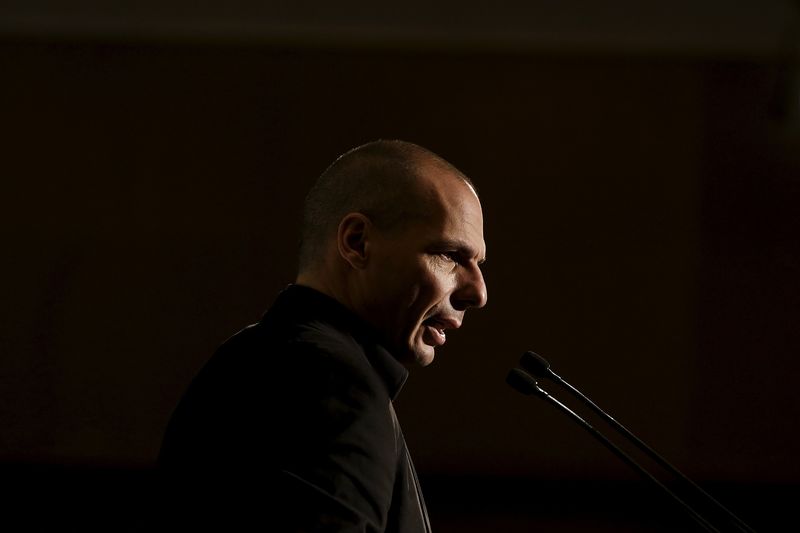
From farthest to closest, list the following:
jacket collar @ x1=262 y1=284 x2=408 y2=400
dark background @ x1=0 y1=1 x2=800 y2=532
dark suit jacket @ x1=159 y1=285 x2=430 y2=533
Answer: dark background @ x1=0 y1=1 x2=800 y2=532, jacket collar @ x1=262 y1=284 x2=408 y2=400, dark suit jacket @ x1=159 y1=285 x2=430 y2=533

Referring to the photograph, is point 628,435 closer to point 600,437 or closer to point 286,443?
point 600,437

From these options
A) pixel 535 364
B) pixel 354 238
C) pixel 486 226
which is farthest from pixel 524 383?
pixel 486 226

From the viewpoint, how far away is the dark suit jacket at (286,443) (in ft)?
2.26

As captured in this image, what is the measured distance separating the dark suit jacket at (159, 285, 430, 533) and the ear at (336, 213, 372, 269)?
4.3 inches

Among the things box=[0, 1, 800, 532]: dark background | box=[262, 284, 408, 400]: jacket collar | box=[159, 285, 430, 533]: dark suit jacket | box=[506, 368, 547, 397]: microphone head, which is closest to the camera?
box=[159, 285, 430, 533]: dark suit jacket

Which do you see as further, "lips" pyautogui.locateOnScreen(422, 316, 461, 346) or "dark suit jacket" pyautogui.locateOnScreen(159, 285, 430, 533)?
"lips" pyautogui.locateOnScreen(422, 316, 461, 346)

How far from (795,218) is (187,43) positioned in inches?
111

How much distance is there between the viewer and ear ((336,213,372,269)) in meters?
0.92

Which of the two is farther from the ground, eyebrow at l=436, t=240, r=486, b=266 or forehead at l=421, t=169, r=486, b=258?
forehead at l=421, t=169, r=486, b=258

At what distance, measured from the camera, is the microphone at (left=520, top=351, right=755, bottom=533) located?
2.95 feet

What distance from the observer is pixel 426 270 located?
90 cm

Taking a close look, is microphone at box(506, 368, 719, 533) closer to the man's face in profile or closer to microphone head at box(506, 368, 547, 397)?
microphone head at box(506, 368, 547, 397)

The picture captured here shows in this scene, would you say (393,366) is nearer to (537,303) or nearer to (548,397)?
(548,397)

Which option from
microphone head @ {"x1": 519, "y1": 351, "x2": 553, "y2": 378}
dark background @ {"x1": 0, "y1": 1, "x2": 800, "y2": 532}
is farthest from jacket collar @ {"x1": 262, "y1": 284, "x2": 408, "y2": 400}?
dark background @ {"x1": 0, "y1": 1, "x2": 800, "y2": 532}
